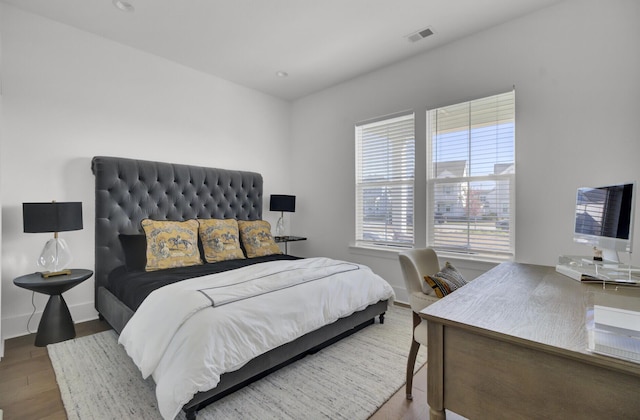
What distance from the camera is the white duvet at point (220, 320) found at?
1579mm

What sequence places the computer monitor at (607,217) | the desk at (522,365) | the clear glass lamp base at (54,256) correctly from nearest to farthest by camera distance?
the desk at (522,365) < the computer monitor at (607,217) < the clear glass lamp base at (54,256)

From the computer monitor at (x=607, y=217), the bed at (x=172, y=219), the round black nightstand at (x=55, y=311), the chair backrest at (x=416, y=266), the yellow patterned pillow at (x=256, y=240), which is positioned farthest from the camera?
the yellow patterned pillow at (x=256, y=240)

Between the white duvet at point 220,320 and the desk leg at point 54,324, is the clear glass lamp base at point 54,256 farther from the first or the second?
the white duvet at point 220,320

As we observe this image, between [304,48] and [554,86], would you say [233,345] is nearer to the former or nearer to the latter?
[304,48]

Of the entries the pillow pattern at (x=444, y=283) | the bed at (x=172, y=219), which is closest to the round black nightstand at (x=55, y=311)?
the bed at (x=172, y=219)

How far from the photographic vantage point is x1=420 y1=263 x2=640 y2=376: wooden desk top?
2.91 ft

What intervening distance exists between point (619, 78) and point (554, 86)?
41 cm

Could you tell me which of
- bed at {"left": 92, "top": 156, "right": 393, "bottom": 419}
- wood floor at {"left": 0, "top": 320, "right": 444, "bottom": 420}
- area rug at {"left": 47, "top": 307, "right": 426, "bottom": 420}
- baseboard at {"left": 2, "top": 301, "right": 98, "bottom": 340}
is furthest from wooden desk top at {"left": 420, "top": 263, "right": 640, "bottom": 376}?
baseboard at {"left": 2, "top": 301, "right": 98, "bottom": 340}

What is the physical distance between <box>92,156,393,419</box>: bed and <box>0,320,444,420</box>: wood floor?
518 millimetres

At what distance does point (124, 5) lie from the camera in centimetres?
265

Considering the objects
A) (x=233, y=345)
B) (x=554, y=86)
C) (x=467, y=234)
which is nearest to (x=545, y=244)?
(x=467, y=234)

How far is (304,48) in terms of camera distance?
3359 millimetres

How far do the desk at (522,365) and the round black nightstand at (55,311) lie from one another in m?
2.87

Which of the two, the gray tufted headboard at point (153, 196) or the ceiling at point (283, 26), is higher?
the ceiling at point (283, 26)
